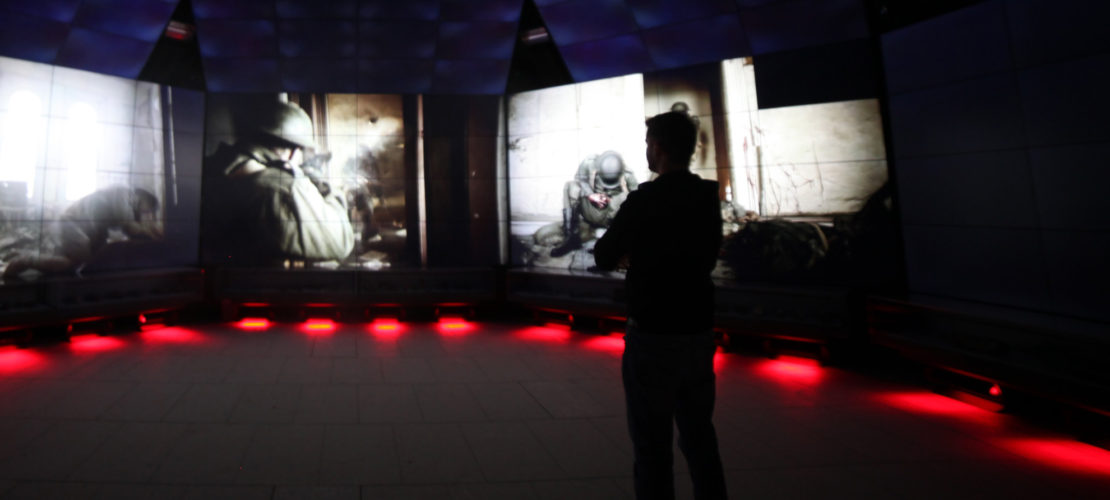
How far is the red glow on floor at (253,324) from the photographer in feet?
26.5

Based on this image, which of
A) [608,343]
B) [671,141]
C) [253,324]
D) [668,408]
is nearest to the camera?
[668,408]

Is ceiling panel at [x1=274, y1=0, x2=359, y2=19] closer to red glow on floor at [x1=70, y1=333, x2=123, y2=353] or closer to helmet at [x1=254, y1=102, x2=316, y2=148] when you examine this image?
helmet at [x1=254, y1=102, x2=316, y2=148]

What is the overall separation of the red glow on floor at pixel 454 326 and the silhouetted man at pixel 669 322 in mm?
6399

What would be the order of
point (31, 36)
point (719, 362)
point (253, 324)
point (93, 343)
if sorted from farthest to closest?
point (253, 324), point (31, 36), point (93, 343), point (719, 362)

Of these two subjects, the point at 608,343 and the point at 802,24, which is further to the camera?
the point at 608,343

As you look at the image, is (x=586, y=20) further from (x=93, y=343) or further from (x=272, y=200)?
(x=93, y=343)

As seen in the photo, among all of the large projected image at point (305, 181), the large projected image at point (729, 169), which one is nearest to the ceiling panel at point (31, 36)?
the large projected image at point (305, 181)

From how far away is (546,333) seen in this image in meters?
7.92

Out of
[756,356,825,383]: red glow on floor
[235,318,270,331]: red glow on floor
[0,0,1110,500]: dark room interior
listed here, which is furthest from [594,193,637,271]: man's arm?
[235,318,270,331]: red glow on floor

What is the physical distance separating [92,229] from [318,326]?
3603mm

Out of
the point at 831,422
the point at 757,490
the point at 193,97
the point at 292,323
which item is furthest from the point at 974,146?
the point at 193,97

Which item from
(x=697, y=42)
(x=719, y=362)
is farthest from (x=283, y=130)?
(x=719, y=362)

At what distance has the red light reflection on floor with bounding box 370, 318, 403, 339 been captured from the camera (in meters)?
7.66

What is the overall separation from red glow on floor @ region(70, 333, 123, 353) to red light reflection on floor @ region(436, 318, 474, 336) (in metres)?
4.28
